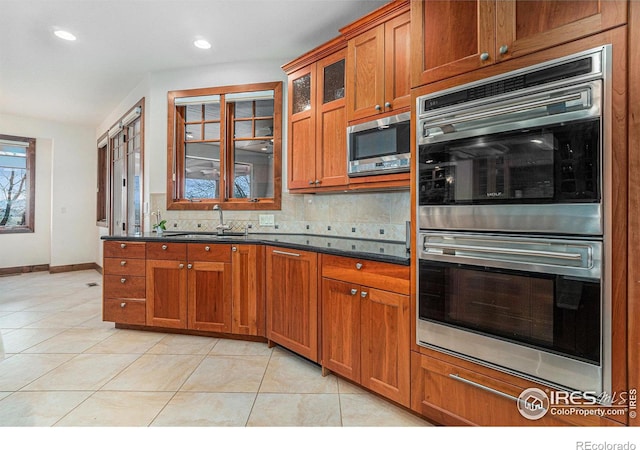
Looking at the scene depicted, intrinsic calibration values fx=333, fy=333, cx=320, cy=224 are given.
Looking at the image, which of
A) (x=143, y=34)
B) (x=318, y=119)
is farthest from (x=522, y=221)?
(x=143, y=34)

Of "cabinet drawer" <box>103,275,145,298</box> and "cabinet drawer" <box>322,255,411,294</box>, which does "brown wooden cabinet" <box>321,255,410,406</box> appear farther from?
"cabinet drawer" <box>103,275,145,298</box>

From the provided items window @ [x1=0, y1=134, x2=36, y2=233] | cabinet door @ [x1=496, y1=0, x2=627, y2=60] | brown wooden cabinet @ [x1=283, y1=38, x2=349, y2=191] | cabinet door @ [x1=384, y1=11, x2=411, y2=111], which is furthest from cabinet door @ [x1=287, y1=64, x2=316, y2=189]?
window @ [x1=0, y1=134, x2=36, y2=233]

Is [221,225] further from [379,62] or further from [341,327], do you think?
[379,62]

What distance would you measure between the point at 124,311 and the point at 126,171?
273cm

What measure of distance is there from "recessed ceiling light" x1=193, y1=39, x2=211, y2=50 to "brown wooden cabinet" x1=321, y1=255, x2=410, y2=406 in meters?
2.41

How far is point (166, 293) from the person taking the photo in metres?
3.00

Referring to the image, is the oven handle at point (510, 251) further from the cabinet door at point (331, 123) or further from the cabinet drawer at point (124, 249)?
the cabinet drawer at point (124, 249)

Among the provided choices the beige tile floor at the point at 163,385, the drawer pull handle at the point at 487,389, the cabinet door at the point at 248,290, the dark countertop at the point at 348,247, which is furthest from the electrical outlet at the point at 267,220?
the drawer pull handle at the point at 487,389

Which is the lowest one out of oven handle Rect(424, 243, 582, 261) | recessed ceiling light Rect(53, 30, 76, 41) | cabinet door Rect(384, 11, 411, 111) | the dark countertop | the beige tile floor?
the beige tile floor

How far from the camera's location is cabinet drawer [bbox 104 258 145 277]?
305 cm

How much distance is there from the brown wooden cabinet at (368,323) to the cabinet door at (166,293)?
145 centimetres

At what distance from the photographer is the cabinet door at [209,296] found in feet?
9.34

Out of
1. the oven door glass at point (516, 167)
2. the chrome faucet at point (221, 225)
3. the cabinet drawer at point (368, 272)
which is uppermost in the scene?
the oven door glass at point (516, 167)

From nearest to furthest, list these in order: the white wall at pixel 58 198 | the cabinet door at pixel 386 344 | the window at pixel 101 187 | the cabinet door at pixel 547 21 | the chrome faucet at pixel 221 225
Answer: the cabinet door at pixel 547 21 < the cabinet door at pixel 386 344 < the chrome faucet at pixel 221 225 < the white wall at pixel 58 198 < the window at pixel 101 187
